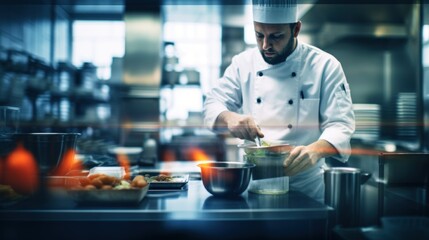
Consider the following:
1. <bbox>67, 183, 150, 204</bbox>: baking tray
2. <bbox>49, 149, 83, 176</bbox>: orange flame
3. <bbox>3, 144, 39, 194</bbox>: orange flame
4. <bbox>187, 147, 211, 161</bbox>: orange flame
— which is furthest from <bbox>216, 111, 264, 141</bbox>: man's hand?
<bbox>187, 147, 211, 161</bbox>: orange flame

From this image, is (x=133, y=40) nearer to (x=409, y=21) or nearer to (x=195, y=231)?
(x=409, y=21)

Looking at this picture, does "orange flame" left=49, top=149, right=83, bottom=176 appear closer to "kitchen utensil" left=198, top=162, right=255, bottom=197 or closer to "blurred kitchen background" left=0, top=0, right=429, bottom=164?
"kitchen utensil" left=198, top=162, right=255, bottom=197

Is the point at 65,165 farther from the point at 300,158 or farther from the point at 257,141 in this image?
the point at 300,158

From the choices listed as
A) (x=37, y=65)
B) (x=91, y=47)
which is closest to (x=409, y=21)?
(x=37, y=65)

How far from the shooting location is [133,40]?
5105mm

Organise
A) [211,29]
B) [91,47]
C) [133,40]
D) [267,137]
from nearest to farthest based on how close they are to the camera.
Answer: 1. [267,137]
2. [133,40]
3. [91,47]
4. [211,29]

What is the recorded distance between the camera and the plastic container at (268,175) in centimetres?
159

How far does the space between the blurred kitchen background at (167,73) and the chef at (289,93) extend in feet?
4.10

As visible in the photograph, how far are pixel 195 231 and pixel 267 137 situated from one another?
0.92 meters

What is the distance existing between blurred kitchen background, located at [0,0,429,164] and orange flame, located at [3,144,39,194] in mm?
1629

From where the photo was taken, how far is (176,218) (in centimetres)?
129

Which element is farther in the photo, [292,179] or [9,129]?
[292,179]

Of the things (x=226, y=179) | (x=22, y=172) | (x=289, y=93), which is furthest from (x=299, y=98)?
(x=22, y=172)

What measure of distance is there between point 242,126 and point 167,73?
4.10 metres
